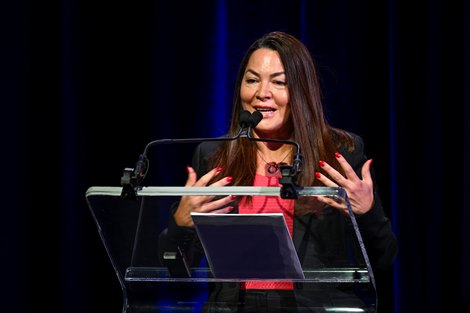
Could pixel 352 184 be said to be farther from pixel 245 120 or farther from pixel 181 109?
pixel 181 109

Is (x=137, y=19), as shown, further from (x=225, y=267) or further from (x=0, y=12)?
(x=225, y=267)

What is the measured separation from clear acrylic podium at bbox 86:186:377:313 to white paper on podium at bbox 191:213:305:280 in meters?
0.03

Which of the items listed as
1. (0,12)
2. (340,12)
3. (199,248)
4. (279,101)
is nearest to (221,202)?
(199,248)

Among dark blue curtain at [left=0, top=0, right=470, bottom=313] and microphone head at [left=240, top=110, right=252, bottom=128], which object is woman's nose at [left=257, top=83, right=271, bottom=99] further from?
dark blue curtain at [left=0, top=0, right=470, bottom=313]

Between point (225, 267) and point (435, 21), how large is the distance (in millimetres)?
1561

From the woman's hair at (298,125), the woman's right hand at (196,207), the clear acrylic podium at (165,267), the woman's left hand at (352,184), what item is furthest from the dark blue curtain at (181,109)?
the woman's right hand at (196,207)

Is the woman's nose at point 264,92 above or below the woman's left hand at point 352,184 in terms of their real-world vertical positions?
above

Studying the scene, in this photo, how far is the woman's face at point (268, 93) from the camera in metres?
1.98

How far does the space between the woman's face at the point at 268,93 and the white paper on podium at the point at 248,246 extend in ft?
2.44

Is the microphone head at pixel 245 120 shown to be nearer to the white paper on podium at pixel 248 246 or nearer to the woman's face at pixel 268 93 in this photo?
the white paper on podium at pixel 248 246

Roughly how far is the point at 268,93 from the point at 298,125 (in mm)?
119

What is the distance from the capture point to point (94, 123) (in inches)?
107

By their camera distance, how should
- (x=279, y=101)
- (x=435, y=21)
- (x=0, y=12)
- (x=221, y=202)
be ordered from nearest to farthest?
(x=221, y=202) → (x=279, y=101) → (x=435, y=21) → (x=0, y=12)

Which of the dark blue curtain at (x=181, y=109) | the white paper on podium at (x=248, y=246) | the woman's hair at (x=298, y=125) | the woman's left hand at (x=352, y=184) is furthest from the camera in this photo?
the dark blue curtain at (x=181, y=109)
